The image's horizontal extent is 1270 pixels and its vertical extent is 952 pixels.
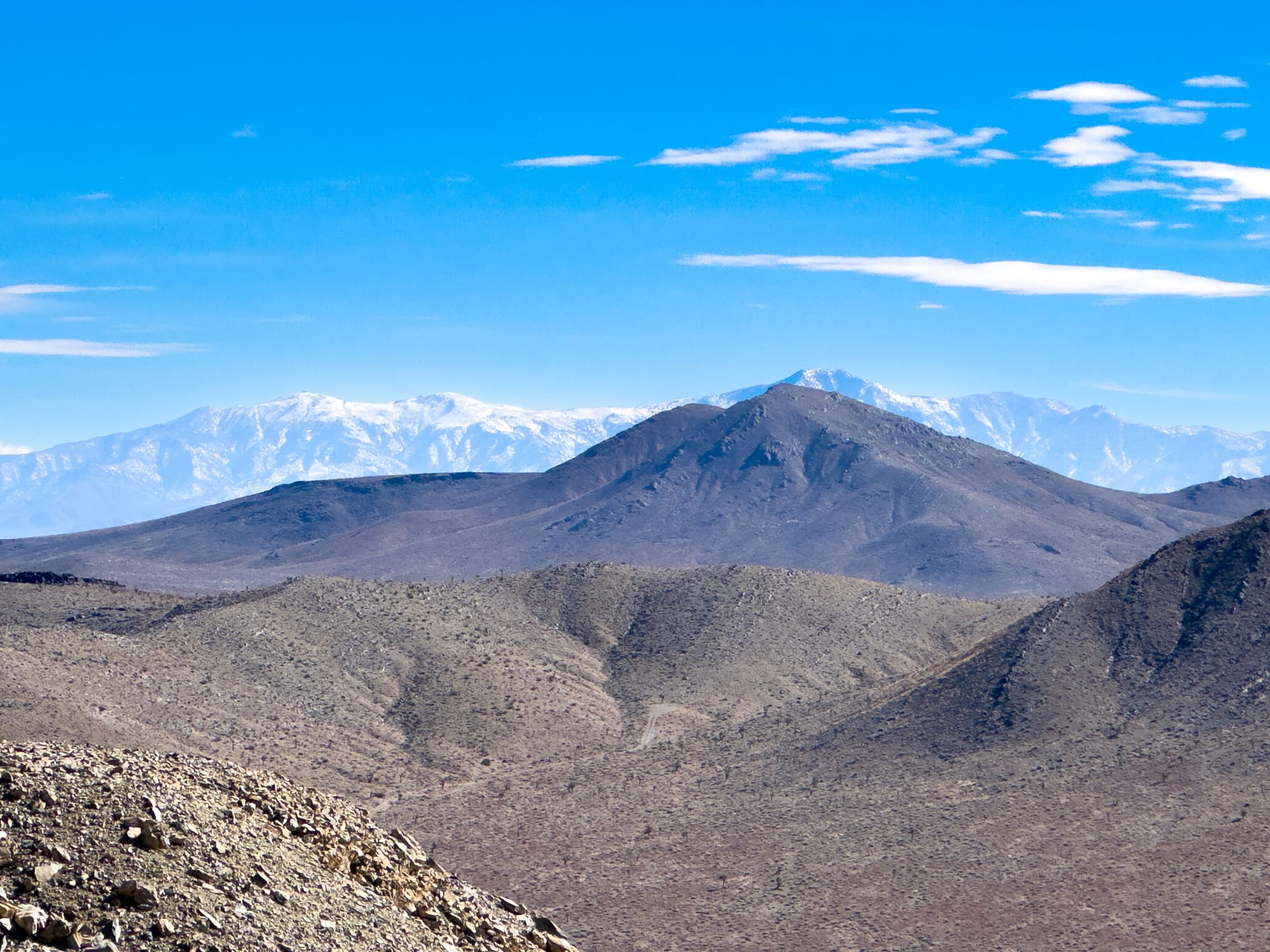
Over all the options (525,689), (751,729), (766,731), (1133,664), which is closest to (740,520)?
(525,689)

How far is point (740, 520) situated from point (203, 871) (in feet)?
501

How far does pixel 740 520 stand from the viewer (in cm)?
16662

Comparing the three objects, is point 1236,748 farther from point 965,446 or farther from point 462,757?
point 965,446

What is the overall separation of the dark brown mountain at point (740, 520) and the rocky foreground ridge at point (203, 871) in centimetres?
11631

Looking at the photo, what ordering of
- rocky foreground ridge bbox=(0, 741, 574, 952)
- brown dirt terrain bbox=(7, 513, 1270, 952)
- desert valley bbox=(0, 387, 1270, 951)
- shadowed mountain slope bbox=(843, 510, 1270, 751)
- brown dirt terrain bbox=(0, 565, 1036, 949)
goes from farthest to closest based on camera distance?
shadowed mountain slope bbox=(843, 510, 1270, 751) → brown dirt terrain bbox=(0, 565, 1036, 949) → desert valley bbox=(0, 387, 1270, 951) → brown dirt terrain bbox=(7, 513, 1270, 952) → rocky foreground ridge bbox=(0, 741, 574, 952)

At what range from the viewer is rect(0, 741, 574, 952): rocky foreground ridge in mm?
13852

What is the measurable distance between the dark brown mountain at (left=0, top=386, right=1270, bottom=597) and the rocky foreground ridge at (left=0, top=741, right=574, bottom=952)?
11631 cm

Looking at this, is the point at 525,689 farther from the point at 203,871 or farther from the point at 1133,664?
the point at 203,871

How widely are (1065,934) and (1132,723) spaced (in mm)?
16337

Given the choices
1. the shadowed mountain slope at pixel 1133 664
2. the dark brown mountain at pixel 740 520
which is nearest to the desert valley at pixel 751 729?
the shadowed mountain slope at pixel 1133 664

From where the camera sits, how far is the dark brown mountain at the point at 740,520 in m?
146

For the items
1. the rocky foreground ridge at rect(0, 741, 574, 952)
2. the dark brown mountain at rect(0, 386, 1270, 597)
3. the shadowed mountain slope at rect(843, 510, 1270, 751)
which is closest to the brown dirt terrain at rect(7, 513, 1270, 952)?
the shadowed mountain slope at rect(843, 510, 1270, 751)

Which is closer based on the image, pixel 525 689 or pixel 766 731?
pixel 766 731

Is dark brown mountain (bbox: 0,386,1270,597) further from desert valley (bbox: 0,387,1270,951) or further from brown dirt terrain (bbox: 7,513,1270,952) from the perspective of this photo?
brown dirt terrain (bbox: 7,513,1270,952)
